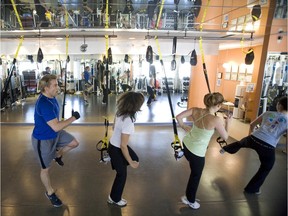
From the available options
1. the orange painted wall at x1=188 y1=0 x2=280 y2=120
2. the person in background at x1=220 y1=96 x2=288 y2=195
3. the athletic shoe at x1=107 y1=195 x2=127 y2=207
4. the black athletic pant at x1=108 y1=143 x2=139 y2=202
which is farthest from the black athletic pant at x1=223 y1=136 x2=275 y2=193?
the orange painted wall at x1=188 y1=0 x2=280 y2=120

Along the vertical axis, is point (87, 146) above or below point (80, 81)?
below

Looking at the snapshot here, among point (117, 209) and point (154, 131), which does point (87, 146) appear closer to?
point (154, 131)

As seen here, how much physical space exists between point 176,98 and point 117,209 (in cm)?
825

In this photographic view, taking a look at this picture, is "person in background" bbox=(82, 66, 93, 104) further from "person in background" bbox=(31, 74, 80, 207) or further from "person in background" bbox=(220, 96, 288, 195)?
"person in background" bbox=(220, 96, 288, 195)

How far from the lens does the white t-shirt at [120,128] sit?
6.91 feet

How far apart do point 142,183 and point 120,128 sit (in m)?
1.27

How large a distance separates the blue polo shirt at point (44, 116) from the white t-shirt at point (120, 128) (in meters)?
0.61

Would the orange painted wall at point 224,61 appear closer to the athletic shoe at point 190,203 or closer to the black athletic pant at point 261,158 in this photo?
the black athletic pant at point 261,158

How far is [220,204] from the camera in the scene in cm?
268

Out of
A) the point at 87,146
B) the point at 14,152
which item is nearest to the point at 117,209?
the point at 87,146

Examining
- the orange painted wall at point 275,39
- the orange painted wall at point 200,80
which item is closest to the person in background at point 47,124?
the orange painted wall at point 275,39

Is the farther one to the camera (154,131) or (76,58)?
(76,58)

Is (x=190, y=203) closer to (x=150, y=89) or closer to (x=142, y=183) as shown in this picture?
(x=142, y=183)

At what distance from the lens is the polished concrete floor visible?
2.53m
